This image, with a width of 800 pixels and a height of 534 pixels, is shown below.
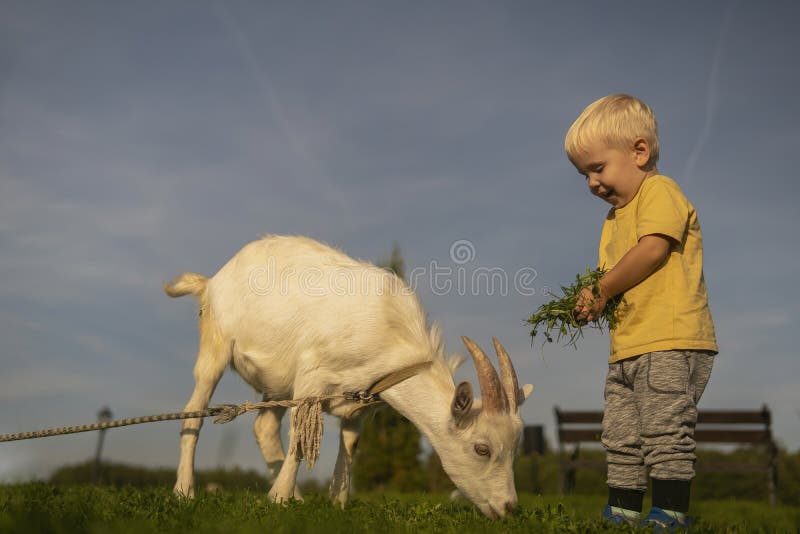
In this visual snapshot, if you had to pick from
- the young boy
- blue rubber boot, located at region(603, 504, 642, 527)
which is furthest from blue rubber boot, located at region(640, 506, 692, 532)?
blue rubber boot, located at region(603, 504, 642, 527)

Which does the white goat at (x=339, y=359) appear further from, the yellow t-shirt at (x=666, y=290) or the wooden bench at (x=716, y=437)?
the wooden bench at (x=716, y=437)

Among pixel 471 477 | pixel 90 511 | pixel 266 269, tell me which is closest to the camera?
pixel 90 511

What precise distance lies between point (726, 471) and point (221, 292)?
12213 mm

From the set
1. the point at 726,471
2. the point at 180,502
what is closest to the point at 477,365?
the point at 180,502

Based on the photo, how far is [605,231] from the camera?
480 cm

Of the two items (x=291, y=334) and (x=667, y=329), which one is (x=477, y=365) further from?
(x=291, y=334)

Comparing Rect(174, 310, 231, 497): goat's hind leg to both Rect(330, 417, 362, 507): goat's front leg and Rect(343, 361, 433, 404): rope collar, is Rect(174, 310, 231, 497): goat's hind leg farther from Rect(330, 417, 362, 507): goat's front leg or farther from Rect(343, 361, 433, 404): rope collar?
Rect(343, 361, 433, 404): rope collar

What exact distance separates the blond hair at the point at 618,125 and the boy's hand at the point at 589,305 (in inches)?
36.4

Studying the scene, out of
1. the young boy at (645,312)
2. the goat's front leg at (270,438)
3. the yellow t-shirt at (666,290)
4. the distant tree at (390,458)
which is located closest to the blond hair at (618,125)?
the young boy at (645,312)

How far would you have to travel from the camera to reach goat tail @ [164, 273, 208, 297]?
731 centimetres

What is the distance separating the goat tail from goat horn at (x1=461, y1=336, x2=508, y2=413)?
3.53m

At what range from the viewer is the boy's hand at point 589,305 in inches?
169

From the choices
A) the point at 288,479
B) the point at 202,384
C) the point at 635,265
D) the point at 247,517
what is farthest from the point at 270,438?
the point at 635,265

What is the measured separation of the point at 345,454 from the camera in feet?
19.2
